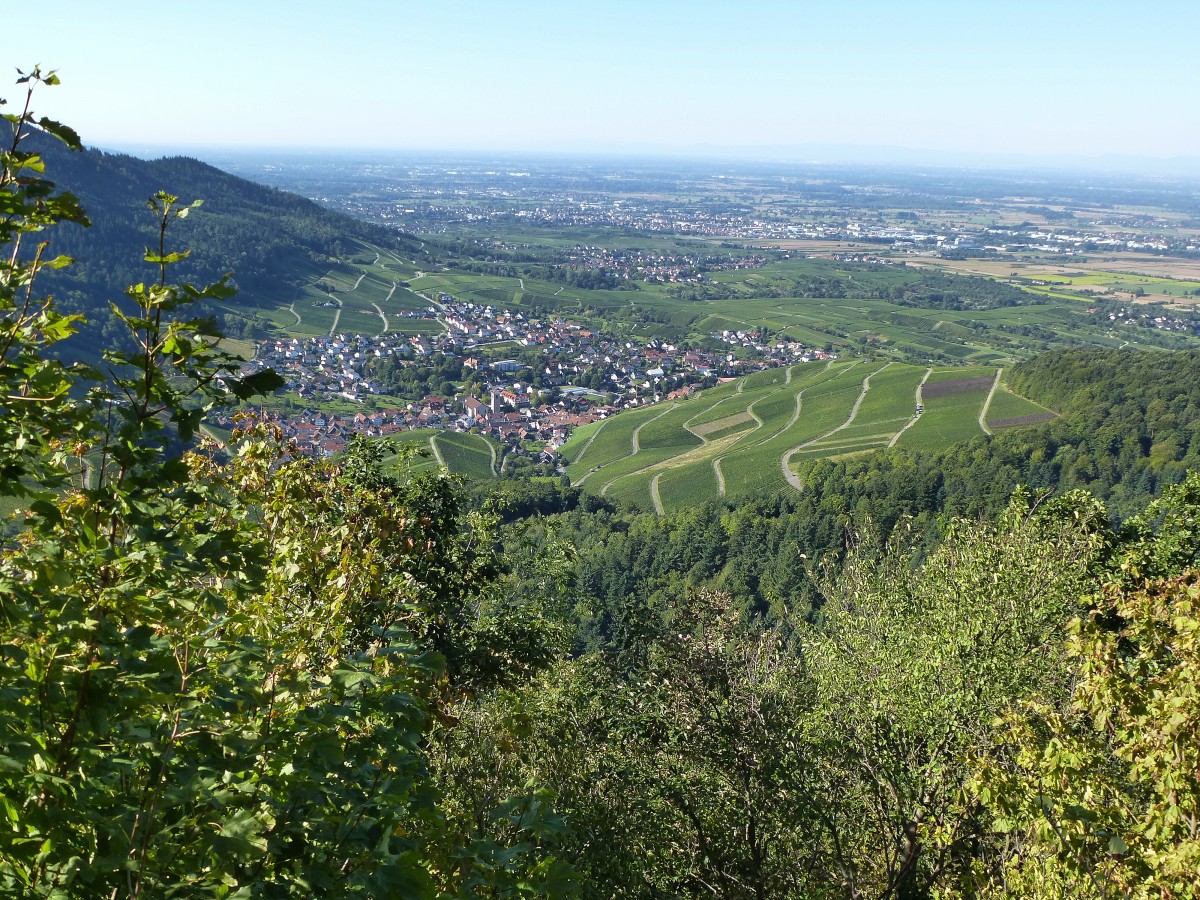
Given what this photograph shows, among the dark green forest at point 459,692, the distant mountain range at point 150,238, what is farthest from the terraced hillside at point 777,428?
the distant mountain range at point 150,238

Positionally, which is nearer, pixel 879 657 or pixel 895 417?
pixel 879 657

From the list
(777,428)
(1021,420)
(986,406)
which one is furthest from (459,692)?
(777,428)

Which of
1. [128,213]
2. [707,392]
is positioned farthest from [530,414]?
[128,213]

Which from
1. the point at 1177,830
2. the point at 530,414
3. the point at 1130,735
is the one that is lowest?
the point at 530,414

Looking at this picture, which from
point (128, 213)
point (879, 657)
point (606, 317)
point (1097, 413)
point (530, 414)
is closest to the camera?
point (879, 657)

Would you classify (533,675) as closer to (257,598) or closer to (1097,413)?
(257,598)

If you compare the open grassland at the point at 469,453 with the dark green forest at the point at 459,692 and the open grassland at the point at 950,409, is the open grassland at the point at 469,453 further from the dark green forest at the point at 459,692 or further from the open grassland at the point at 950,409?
the dark green forest at the point at 459,692
